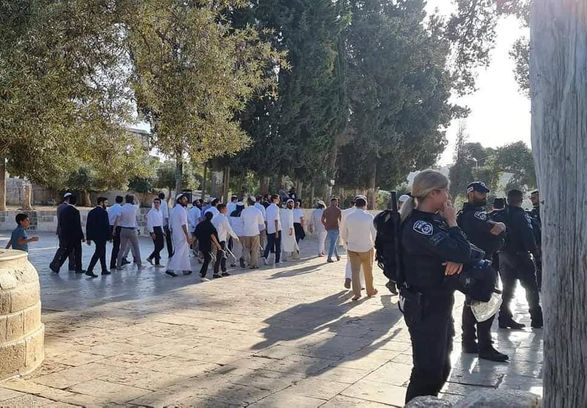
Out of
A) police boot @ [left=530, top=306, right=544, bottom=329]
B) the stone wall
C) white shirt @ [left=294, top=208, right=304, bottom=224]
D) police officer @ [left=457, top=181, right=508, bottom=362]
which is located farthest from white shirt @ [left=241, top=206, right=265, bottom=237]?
the stone wall

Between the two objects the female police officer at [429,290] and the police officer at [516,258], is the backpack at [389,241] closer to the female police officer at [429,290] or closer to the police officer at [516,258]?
the female police officer at [429,290]

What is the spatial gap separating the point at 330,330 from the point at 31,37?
522 cm

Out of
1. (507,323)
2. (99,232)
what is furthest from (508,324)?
(99,232)

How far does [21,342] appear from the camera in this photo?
18.7ft

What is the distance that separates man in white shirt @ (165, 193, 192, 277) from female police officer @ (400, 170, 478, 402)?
9.58 metres

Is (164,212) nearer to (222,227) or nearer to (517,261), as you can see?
(222,227)

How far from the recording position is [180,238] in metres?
13.0

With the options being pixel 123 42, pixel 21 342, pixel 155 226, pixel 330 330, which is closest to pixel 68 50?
pixel 123 42

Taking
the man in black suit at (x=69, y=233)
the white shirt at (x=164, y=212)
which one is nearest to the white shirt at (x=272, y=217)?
the white shirt at (x=164, y=212)

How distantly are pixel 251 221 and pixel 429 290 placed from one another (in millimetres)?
10831

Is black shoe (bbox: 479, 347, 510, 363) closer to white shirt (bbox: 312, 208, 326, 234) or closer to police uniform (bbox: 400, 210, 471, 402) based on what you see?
police uniform (bbox: 400, 210, 471, 402)

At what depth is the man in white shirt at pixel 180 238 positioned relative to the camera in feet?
42.5

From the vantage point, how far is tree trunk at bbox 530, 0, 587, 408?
2406mm

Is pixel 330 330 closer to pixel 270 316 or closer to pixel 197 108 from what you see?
pixel 270 316
